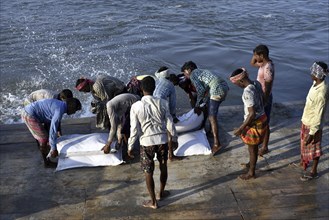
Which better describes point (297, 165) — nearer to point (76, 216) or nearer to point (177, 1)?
point (76, 216)

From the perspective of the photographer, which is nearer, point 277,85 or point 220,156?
point 220,156

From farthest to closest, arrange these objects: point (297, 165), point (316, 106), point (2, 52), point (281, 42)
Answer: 1. point (281, 42)
2. point (2, 52)
3. point (297, 165)
4. point (316, 106)

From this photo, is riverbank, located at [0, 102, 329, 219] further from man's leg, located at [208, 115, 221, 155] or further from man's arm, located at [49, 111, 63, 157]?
man's arm, located at [49, 111, 63, 157]

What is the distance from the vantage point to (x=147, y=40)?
14961 mm

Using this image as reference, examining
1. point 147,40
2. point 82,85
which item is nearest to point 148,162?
point 82,85

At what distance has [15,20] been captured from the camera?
1758cm

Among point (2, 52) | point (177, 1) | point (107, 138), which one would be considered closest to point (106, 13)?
point (177, 1)

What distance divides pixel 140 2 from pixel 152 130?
17.3 m

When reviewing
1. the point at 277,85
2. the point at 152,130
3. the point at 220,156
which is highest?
the point at 152,130

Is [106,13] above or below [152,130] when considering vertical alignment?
below

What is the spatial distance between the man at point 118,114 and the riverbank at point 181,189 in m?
0.37

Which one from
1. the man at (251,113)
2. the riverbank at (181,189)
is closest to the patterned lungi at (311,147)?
the riverbank at (181,189)

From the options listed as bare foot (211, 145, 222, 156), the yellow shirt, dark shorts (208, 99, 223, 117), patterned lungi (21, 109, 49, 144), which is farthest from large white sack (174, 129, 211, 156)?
patterned lungi (21, 109, 49, 144)

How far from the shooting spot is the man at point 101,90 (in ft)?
19.0
